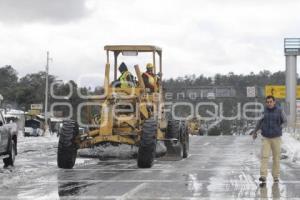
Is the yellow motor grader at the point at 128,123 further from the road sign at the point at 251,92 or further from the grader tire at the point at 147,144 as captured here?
the road sign at the point at 251,92

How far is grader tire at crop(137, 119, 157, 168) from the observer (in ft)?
53.0

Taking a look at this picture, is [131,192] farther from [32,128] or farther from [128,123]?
[32,128]

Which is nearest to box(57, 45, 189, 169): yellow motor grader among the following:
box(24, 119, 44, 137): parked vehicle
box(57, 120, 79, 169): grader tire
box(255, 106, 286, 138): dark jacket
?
box(57, 120, 79, 169): grader tire

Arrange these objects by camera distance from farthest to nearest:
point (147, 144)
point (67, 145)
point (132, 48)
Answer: point (132, 48), point (67, 145), point (147, 144)

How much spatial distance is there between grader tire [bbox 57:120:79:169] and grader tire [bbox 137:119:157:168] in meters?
1.84

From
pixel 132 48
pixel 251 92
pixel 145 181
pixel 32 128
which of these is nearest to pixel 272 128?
pixel 145 181

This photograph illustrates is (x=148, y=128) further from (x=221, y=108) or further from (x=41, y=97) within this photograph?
(x=41, y=97)

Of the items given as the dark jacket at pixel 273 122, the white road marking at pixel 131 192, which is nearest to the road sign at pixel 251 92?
the dark jacket at pixel 273 122

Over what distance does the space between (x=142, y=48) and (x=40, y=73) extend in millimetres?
98699

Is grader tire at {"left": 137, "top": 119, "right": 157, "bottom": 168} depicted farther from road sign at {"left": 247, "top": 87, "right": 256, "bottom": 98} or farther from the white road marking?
road sign at {"left": 247, "top": 87, "right": 256, "bottom": 98}

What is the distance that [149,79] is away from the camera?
19.0m

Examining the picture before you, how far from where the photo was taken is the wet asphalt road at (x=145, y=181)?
11.1 meters

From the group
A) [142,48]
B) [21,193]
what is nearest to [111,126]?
[142,48]

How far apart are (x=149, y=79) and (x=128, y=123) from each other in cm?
207
